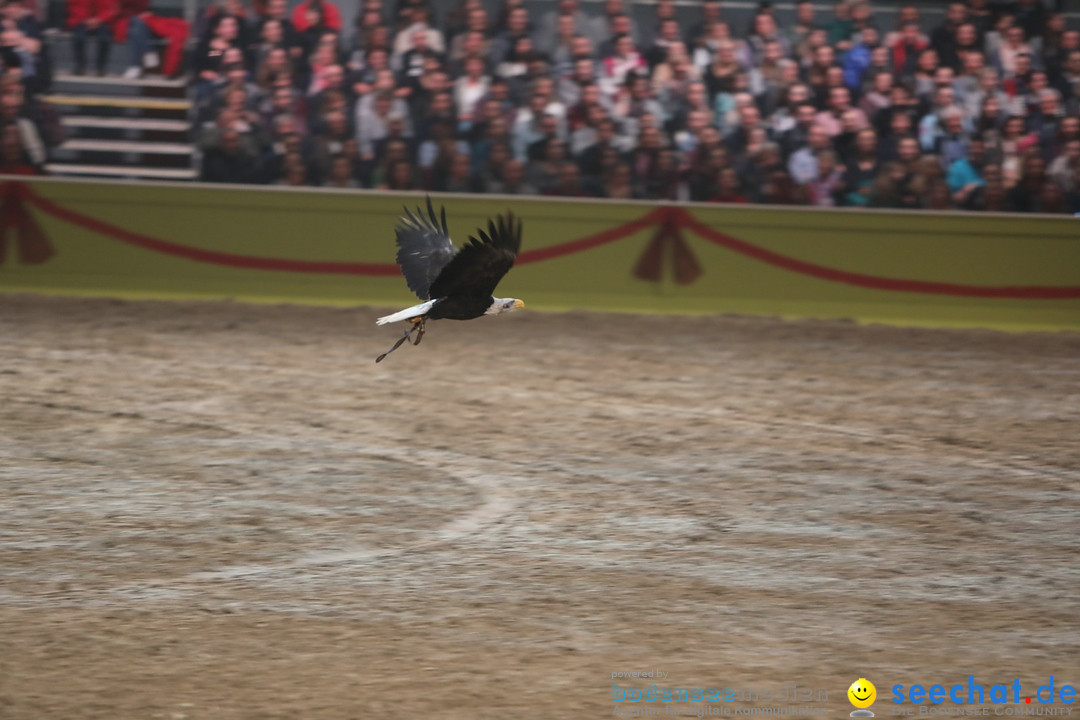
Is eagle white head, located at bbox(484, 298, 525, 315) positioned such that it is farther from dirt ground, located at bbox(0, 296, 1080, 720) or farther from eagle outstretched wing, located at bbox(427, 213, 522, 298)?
dirt ground, located at bbox(0, 296, 1080, 720)

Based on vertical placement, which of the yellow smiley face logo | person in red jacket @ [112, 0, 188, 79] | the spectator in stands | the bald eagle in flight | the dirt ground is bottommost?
the yellow smiley face logo

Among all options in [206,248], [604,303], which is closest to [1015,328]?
[604,303]

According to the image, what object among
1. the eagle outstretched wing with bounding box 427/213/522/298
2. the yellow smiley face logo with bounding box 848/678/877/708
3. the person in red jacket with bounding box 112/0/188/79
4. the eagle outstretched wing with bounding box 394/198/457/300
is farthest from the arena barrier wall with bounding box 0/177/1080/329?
the yellow smiley face logo with bounding box 848/678/877/708

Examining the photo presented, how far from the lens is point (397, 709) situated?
539 cm

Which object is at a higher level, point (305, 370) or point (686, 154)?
point (686, 154)

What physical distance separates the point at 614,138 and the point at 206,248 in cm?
507

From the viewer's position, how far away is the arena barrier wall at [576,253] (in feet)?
50.4

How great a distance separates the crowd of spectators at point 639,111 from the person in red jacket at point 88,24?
86 centimetres

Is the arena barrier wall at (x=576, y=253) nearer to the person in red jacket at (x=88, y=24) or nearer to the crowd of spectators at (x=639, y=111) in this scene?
the crowd of spectators at (x=639, y=111)

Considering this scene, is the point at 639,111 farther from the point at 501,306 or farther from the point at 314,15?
the point at 501,306

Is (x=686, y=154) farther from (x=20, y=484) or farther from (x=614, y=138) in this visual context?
(x=20, y=484)

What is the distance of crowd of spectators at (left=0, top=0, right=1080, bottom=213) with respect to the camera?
50.8 feet

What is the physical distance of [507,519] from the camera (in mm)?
8164

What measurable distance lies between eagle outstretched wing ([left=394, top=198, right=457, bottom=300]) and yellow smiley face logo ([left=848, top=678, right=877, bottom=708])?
12.7ft
